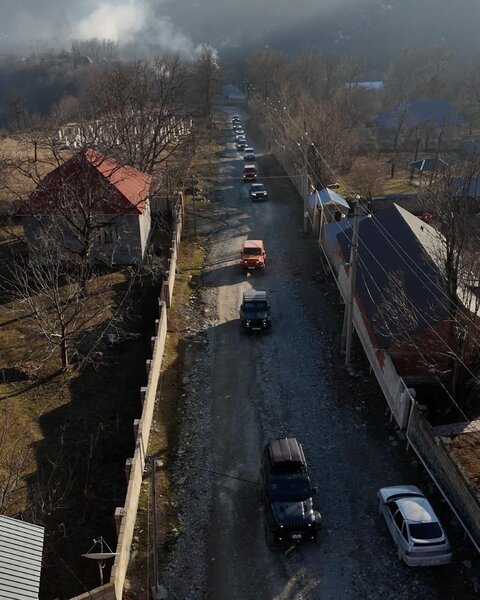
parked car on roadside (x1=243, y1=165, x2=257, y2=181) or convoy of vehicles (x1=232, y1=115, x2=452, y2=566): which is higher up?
Result: parked car on roadside (x1=243, y1=165, x2=257, y2=181)

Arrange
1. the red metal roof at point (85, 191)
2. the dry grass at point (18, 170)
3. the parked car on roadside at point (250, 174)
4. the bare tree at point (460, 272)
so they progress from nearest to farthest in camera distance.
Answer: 1. the bare tree at point (460, 272)
2. the red metal roof at point (85, 191)
3. the dry grass at point (18, 170)
4. the parked car on roadside at point (250, 174)

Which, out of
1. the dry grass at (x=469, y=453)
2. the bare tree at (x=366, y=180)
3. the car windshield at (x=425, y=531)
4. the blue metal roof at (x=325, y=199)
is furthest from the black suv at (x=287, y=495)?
the bare tree at (x=366, y=180)

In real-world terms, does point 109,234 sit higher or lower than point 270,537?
higher

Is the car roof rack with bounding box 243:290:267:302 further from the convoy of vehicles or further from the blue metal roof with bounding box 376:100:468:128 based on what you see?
the blue metal roof with bounding box 376:100:468:128

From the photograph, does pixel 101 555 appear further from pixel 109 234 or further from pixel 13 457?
pixel 109 234

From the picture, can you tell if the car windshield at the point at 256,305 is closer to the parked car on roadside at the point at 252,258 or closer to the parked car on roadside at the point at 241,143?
the parked car on roadside at the point at 252,258

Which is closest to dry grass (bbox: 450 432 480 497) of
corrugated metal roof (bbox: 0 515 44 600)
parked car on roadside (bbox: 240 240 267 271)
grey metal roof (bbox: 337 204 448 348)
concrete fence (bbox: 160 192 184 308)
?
grey metal roof (bbox: 337 204 448 348)

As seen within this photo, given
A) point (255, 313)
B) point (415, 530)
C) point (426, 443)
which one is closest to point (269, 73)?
point (255, 313)
